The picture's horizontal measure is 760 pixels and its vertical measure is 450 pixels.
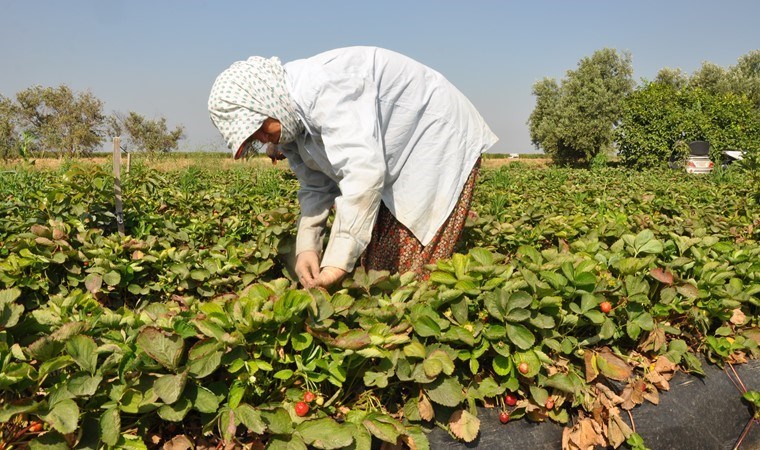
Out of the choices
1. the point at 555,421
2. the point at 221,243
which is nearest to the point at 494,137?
the point at 555,421

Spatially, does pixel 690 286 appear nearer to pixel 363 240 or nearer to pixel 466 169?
pixel 466 169

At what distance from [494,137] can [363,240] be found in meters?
0.83

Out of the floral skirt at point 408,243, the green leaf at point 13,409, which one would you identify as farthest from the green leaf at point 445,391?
the green leaf at point 13,409

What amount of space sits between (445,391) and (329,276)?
509 millimetres

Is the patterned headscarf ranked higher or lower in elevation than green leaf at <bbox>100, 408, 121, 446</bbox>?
higher

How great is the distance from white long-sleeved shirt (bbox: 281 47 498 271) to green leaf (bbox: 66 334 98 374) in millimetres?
726

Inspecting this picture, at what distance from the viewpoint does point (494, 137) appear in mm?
2264

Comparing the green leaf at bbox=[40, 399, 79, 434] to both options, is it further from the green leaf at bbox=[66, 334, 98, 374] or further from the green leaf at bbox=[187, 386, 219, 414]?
the green leaf at bbox=[187, 386, 219, 414]

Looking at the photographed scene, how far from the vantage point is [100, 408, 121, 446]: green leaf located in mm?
1172

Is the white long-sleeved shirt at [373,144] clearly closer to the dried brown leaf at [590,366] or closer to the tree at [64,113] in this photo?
the dried brown leaf at [590,366]

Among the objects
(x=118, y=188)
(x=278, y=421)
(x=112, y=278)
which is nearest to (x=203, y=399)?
(x=278, y=421)

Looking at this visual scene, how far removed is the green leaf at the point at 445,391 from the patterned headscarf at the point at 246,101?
35.1 inches

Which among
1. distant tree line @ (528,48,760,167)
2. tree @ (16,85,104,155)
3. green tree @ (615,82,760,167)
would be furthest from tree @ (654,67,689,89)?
tree @ (16,85,104,155)

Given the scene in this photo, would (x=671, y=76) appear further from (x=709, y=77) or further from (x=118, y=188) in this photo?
(x=118, y=188)
